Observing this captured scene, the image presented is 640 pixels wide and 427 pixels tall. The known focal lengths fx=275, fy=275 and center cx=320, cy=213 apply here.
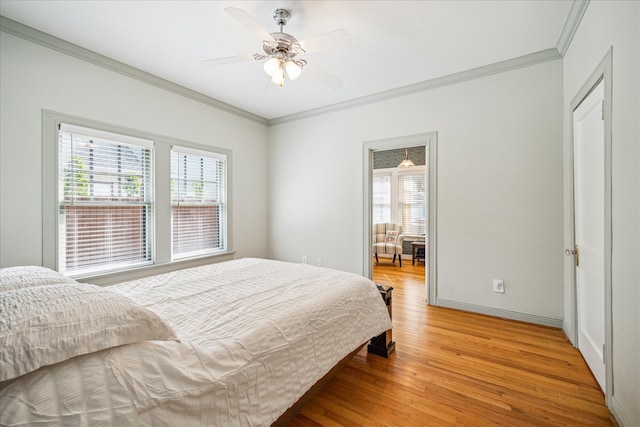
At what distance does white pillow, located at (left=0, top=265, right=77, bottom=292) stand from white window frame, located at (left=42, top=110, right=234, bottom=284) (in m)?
1.12

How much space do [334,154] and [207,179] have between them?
76.2 inches

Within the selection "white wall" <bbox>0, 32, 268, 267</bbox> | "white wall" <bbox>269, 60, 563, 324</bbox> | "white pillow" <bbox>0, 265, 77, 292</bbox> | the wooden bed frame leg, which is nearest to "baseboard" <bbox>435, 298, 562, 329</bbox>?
"white wall" <bbox>269, 60, 563, 324</bbox>

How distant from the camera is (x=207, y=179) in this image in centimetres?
402

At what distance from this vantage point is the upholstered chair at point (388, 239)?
613 centimetres

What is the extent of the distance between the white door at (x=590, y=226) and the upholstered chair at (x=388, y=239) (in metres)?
3.70

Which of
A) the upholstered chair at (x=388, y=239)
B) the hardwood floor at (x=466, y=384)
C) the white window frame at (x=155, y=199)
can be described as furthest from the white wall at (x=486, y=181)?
the upholstered chair at (x=388, y=239)

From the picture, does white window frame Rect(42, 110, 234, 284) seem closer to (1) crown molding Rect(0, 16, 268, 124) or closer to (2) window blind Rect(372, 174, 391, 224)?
(1) crown molding Rect(0, 16, 268, 124)

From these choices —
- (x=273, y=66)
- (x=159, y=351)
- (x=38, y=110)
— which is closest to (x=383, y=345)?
(x=159, y=351)

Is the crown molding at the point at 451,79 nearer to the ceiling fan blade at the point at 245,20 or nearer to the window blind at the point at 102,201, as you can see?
the ceiling fan blade at the point at 245,20

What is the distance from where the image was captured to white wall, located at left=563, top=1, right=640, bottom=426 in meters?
1.35

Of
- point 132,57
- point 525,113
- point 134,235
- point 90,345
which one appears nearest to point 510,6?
point 525,113

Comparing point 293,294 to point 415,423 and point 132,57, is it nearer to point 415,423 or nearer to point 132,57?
point 415,423

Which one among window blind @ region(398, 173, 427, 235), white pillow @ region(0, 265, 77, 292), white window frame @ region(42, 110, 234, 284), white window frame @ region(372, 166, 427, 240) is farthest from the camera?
white window frame @ region(372, 166, 427, 240)

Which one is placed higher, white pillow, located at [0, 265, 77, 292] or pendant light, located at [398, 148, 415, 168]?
pendant light, located at [398, 148, 415, 168]
